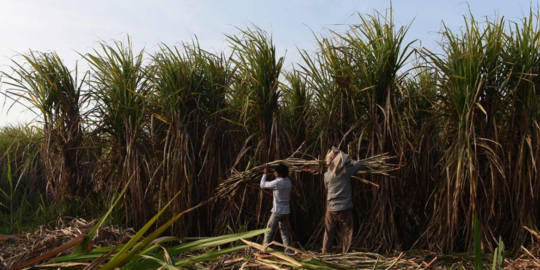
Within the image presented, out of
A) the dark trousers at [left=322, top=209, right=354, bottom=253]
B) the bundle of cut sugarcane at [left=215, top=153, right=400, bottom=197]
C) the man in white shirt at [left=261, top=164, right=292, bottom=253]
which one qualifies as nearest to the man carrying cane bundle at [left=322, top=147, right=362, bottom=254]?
the dark trousers at [left=322, top=209, right=354, bottom=253]

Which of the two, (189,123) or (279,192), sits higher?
(189,123)

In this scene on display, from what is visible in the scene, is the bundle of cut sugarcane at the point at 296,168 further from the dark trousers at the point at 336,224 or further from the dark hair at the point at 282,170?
the dark trousers at the point at 336,224

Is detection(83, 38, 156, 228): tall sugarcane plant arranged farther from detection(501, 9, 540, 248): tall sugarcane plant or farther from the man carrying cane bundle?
detection(501, 9, 540, 248): tall sugarcane plant

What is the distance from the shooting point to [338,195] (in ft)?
17.8

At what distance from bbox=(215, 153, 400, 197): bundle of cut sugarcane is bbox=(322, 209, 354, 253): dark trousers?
0.49 metres

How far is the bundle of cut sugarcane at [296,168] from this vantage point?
5422 mm

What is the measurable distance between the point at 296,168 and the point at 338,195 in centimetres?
58

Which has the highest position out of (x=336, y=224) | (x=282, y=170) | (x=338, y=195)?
(x=282, y=170)

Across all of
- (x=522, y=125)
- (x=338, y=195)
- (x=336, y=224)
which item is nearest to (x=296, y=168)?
(x=338, y=195)

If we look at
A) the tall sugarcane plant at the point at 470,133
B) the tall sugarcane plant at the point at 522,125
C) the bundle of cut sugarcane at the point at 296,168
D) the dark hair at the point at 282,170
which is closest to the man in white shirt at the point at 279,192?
the dark hair at the point at 282,170

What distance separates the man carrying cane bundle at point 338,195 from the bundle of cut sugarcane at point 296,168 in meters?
0.14

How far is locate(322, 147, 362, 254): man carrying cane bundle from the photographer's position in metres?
5.34

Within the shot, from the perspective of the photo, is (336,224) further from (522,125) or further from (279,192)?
(522,125)

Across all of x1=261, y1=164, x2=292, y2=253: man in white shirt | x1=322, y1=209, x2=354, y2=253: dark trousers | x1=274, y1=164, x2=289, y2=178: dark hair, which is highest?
x1=274, y1=164, x2=289, y2=178: dark hair
